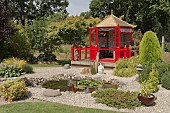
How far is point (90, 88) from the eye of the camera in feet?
36.3

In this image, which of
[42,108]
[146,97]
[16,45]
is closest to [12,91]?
[42,108]

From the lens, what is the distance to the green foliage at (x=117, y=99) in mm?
7660

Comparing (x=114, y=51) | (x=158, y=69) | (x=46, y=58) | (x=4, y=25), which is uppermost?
(x=4, y=25)

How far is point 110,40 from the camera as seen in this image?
18.8 meters

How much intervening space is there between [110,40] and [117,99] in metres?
11.2

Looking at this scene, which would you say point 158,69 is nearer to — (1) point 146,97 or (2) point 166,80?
(2) point 166,80

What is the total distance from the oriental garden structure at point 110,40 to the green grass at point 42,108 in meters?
9.16

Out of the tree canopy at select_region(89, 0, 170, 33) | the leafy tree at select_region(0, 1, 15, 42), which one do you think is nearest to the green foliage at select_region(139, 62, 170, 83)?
the leafy tree at select_region(0, 1, 15, 42)

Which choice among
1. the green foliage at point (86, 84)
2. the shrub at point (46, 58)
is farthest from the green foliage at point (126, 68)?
the shrub at point (46, 58)

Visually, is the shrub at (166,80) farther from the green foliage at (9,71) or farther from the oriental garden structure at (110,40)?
the green foliage at (9,71)

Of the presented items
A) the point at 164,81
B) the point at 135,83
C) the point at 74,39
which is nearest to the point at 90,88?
the point at 135,83

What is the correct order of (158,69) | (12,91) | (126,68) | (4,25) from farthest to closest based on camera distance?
(4,25)
(126,68)
(158,69)
(12,91)

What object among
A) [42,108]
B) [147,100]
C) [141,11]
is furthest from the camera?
[141,11]

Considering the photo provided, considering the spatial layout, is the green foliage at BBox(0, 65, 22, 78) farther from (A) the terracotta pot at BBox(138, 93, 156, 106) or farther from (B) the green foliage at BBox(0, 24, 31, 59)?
(A) the terracotta pot at BBox(138, 93, 156, 106)
